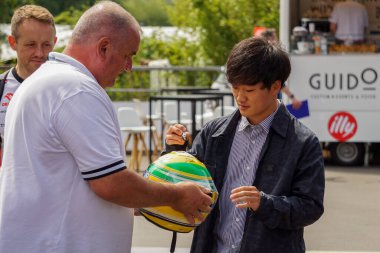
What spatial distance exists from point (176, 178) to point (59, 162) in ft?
1.71

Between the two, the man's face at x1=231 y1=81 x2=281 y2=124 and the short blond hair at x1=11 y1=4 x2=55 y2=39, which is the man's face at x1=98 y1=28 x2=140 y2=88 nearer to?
the man's face at x1=231 y1=81 x2=281 y2=124

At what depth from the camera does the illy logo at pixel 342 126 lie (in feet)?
51.1

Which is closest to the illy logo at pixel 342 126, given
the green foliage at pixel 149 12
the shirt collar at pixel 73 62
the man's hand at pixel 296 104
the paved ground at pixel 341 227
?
the man's hand at pixel 296 104

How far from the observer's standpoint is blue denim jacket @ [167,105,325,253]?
4.09 m

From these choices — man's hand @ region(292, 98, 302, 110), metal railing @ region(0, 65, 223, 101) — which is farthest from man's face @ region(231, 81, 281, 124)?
metal railing @ region(0, 65, 223, 101)

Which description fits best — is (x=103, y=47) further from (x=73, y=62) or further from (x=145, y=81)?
(x=145, y=81)

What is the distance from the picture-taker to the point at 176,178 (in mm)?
4145

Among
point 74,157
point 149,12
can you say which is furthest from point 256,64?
point 149,12

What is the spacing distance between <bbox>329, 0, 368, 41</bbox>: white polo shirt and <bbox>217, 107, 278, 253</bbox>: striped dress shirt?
12244 mm

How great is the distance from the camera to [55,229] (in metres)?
3.89

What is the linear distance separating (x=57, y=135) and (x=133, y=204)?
1.32 feet

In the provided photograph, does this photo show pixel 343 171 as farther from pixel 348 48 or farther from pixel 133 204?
pixel 133 204

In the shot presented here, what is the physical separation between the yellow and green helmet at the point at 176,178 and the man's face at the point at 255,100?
293 mm

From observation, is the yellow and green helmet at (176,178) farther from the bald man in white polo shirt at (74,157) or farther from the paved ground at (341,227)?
the paved ground at (341,227)
